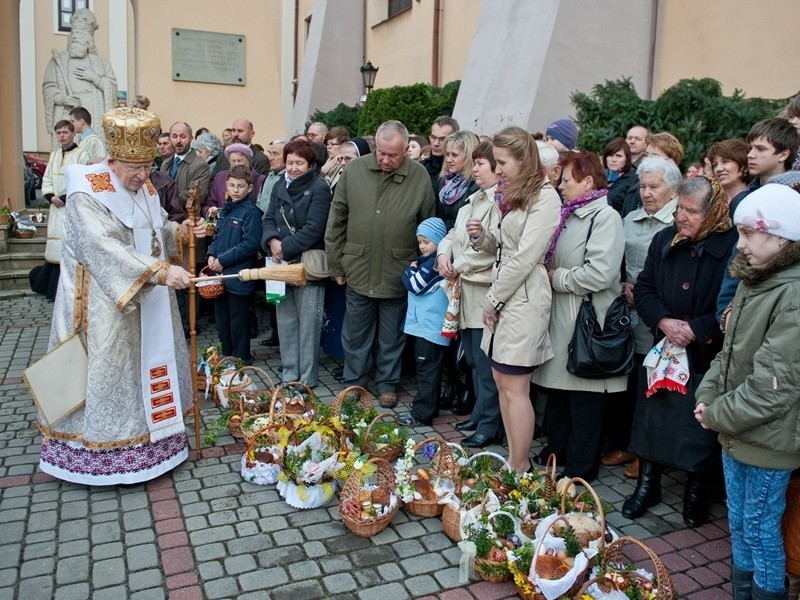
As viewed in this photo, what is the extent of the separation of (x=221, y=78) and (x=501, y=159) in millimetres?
17197

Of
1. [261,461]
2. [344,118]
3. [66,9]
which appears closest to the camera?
[261,461]

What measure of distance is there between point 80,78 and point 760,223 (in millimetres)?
13044

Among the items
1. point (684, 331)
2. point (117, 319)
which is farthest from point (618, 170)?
point (117, 319)

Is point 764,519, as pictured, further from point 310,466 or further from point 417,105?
point 417,105

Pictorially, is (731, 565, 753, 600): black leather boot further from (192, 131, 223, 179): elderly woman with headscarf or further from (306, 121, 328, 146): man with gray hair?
(192, 131, 223, 179): elderly woman with headscarf

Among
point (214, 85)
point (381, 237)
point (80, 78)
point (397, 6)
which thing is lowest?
point (381, 237)

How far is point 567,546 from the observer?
10.8 feet

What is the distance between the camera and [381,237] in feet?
18.4

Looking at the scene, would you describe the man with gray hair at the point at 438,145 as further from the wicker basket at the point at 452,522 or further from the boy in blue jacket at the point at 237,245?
Answer: the wicker basket at the point at 452,522

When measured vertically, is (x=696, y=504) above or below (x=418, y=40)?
below

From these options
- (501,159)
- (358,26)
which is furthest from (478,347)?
(358,26)

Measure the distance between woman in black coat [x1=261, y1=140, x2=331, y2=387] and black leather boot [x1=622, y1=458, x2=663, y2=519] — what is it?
2.90 meters

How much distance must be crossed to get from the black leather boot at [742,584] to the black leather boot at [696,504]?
89 centimetres

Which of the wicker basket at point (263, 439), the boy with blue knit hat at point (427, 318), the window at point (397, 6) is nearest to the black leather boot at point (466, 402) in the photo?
the boy with blue knit hat at point (427, 318)
